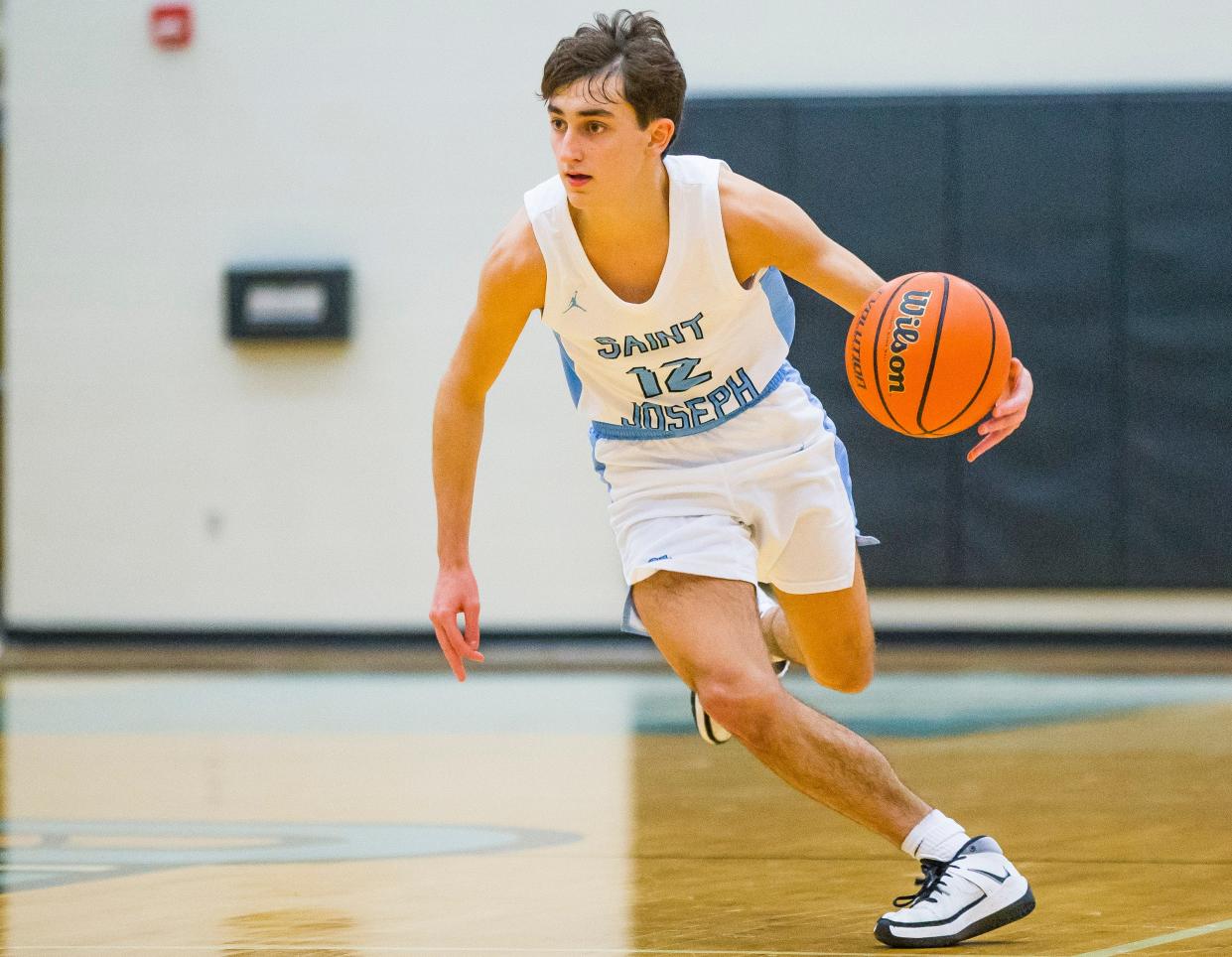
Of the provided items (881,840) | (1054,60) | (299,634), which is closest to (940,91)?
(1054,60)

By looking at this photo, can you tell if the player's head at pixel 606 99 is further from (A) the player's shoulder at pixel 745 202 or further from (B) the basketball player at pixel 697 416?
(A) the player's shoulder at pixel 745 202

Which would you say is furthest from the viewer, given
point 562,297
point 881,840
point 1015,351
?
point 1015,351

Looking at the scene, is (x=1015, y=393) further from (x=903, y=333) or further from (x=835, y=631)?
(x=835, y=631)

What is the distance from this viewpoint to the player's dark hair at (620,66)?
3.20 m

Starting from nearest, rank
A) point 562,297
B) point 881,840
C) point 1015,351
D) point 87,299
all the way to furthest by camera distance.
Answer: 1. point 562,297
2. point 881,840
3. point 1015,351
4. point 87,299

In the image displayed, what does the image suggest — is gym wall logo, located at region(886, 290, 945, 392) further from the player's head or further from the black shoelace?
the black shoelace

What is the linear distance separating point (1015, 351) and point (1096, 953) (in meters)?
6.19

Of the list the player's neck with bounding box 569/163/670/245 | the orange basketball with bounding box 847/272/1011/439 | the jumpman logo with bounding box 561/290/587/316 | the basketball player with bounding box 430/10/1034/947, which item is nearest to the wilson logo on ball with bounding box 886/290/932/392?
the orange basketball with bounding box 847/272/1011/439

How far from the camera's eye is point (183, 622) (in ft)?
30.4

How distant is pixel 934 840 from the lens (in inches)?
120

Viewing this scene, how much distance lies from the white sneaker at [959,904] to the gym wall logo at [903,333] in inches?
33.0

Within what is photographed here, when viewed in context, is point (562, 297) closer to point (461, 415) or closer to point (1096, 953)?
point (461, 415)

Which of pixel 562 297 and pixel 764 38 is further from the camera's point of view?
pixel 764 38

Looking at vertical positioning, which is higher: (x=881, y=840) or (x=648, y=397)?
(x=648, y=397)
